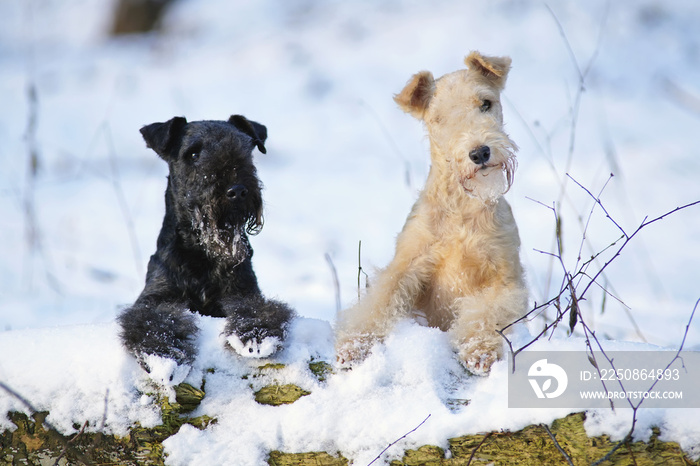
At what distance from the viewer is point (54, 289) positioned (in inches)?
250

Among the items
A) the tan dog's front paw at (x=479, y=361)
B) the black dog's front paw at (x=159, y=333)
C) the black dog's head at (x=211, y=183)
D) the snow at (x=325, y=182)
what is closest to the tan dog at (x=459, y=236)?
the tan dog's front paw at (x=479, y=361)

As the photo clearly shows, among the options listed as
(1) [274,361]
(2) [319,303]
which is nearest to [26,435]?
(1) [274,361]

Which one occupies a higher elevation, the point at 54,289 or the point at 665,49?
the point at 665,49

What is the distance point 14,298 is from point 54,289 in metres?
0.35

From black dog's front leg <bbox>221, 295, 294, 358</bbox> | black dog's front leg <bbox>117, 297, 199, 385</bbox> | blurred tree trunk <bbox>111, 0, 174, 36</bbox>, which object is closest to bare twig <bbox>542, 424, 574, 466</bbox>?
black dog's front leg <bbox>221, 295, 294, 358</bbox>

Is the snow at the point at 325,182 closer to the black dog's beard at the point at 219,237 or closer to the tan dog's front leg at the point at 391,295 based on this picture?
the tan dog's front leg at the point at 391,295

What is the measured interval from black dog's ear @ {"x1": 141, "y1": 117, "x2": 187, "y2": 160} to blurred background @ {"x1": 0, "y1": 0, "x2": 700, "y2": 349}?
147 cm

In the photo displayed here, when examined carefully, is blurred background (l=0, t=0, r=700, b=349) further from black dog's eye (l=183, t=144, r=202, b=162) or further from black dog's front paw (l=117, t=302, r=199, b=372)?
black dog's front paw (l=117, t=302, r=199, b=372)

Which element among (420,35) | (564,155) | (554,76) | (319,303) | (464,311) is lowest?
(464,311)

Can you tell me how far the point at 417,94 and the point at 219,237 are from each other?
1488 millimetres

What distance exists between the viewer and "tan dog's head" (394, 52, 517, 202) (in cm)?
346

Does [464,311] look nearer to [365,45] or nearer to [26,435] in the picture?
[26,435]

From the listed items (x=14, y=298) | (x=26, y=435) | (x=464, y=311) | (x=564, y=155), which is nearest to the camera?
(x=26, y=435)

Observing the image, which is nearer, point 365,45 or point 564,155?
point 564,155
